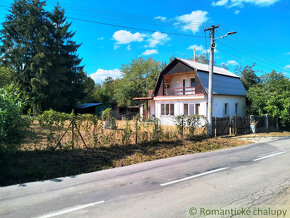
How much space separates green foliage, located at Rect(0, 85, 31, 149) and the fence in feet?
41.5

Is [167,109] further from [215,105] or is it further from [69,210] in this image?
[69,210]

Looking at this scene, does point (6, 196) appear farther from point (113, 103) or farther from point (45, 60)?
point (113, 103)

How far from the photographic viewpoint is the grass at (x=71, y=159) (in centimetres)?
634

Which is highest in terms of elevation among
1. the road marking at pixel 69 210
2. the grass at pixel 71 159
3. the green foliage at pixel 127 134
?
the green foliage at pixel 127 134

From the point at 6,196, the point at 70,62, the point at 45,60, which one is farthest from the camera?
the point at 70,62

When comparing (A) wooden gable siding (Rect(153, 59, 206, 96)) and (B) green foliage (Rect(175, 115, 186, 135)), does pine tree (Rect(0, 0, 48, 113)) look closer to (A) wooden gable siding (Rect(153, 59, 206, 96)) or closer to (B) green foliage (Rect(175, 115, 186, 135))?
(A) wooden gable siding (Rect(153, 59, 206, 96))

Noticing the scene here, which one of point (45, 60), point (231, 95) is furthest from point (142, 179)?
point (45, 60)

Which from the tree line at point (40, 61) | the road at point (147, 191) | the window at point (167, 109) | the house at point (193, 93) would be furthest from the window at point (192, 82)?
the road at point (147, 191)

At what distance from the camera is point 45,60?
3166cm

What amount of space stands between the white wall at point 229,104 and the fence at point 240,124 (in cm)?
311

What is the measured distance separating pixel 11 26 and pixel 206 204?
39.3m

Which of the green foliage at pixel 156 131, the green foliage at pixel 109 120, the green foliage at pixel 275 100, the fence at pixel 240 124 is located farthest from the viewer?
the green foliage at pixel 275 100

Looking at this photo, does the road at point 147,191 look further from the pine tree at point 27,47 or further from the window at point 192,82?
the pine tree at point 27,47

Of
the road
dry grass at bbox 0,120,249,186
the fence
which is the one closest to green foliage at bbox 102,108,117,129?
dry grass at bbox 0,120,249,186
